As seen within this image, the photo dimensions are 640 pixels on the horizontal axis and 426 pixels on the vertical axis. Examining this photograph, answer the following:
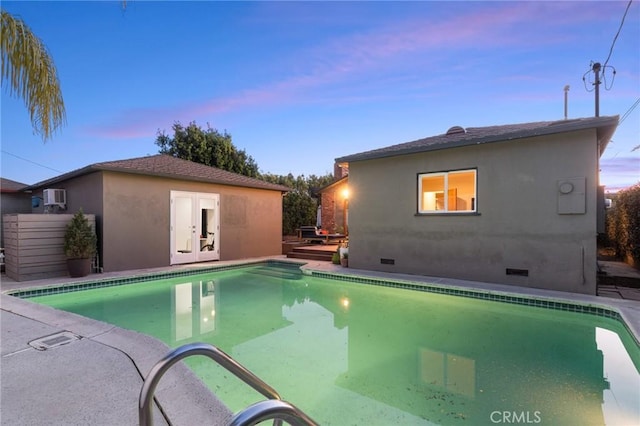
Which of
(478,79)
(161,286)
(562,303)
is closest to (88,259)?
(161,286)

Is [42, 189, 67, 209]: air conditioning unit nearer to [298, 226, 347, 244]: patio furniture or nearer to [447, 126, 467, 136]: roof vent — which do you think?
[298, 226, 347, 244]: patio furniture

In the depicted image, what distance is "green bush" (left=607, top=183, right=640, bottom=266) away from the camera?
923 centimetres

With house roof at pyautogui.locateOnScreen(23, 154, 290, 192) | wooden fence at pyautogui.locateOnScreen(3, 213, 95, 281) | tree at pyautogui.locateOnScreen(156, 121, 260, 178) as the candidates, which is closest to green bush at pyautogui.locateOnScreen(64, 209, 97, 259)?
wooden fence at pyautogui.locateOnScreen(3, 213, 95, 281)

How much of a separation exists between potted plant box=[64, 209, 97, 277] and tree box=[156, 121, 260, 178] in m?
15.5

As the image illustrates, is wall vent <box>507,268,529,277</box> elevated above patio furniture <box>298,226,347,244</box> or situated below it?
below

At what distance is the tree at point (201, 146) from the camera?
939 inches

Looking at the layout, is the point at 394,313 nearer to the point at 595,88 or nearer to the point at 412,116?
the point at 412,116

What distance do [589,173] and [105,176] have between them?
12443mm

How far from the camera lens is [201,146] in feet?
78.2

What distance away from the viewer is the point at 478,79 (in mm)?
11383

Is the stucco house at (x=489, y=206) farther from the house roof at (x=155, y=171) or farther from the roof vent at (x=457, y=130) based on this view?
the house roof at (x=155, y=171)

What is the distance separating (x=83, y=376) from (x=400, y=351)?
3.76m

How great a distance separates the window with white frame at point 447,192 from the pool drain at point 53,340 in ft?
26.8

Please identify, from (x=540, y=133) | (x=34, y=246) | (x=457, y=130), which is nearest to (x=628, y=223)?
(x=540, y=133)
